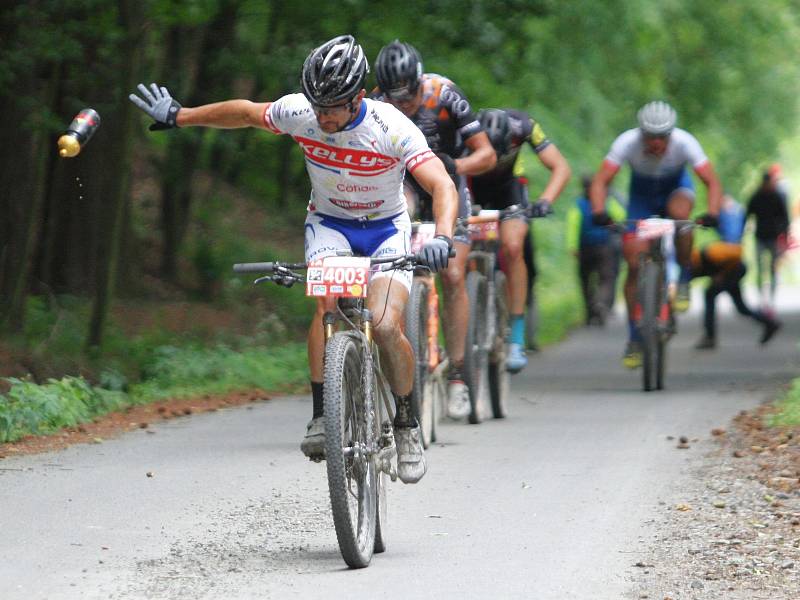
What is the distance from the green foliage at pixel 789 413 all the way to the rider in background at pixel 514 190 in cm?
184

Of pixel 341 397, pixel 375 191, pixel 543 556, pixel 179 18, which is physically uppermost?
pixel 179 18

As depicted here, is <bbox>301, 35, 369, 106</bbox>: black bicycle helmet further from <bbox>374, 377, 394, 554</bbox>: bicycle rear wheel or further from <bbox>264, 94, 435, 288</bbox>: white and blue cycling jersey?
<bbox>374, 377, 394, 554</bbox>: bicycle rear wheel

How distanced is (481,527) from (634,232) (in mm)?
6385

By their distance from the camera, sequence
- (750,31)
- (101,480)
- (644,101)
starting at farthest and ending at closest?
(644,101) < (750,31) < (101,480)

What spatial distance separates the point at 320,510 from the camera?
26.4ft

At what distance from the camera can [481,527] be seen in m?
7.70

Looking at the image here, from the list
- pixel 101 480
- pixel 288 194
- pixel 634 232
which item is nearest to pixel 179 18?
pixel 634 232

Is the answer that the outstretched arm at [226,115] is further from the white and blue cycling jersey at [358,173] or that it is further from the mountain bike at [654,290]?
the mountain bike at [654,290]

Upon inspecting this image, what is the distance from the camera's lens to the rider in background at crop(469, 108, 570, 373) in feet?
40.5

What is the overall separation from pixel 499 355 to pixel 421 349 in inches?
81.0

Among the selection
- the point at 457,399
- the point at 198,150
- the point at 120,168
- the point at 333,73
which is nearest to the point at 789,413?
Result: the point at 457,399

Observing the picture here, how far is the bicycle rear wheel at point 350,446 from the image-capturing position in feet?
20.9

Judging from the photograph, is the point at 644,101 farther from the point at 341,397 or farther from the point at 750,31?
the point at 341,397

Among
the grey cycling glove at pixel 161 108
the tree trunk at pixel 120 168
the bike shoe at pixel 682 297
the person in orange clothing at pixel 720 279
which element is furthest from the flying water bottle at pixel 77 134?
the person in orange clothing at pixel 720 279
